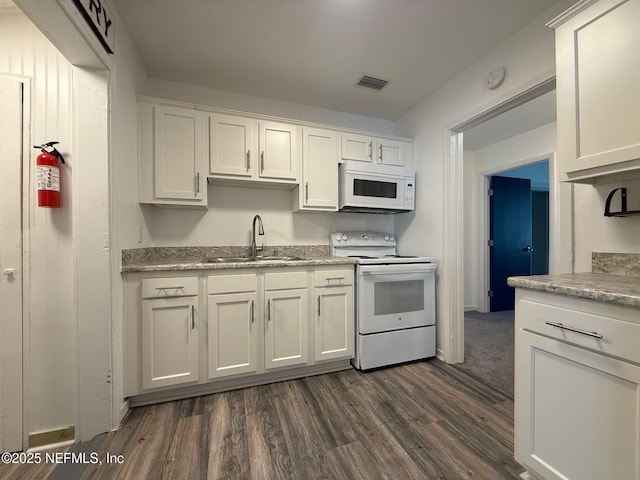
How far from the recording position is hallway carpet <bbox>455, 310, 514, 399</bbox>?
6.51ft

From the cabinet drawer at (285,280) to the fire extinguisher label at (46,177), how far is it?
125 cm

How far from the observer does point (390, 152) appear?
8.43 ft

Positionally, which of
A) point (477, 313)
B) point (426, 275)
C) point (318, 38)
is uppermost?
point (318, 38)

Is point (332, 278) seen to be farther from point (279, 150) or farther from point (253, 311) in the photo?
point (279, 150)

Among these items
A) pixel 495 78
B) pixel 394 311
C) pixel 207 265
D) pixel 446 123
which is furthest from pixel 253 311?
pixel 495 78

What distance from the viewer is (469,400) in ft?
5.61

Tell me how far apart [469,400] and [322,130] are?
2389 millimetres

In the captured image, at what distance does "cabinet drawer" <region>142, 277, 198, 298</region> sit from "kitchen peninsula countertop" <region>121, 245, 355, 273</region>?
69 mm

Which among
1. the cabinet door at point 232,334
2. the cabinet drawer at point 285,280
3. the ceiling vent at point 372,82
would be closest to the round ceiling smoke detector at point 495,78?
the ceiling vent at point 372,82

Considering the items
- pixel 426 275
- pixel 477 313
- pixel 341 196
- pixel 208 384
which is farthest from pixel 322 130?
pixel 477 313

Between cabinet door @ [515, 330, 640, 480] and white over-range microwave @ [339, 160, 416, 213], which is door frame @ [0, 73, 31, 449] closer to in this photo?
white over-range microwave @ [339, 160, 416, 213]

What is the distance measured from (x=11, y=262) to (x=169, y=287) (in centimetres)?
72

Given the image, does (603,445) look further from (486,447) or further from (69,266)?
(69,266)

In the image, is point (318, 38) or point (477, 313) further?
point (477, 313)
